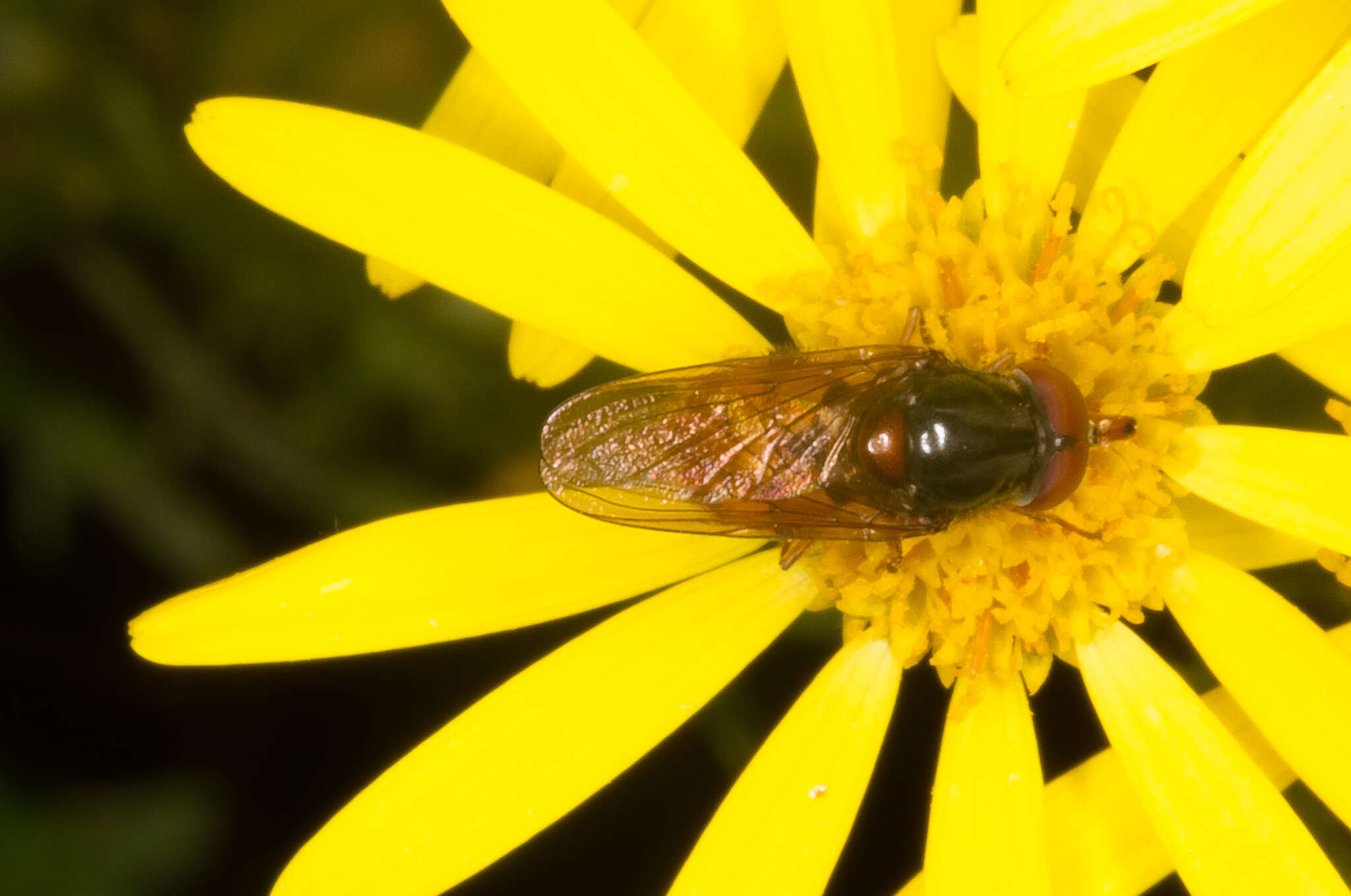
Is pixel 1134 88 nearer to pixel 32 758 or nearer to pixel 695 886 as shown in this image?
pixel 695 886

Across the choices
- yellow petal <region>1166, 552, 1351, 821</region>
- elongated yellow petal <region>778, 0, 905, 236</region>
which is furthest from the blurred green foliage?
yellow petal <region>1166, 552, 1351, 821</region>

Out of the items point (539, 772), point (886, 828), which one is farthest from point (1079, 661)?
point (539, 772)

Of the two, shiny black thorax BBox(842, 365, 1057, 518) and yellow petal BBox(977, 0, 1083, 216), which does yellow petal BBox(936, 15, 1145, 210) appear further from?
shiny black thorax BBox(842, 365, 1057, 518)

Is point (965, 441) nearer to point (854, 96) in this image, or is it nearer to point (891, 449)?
point (891, 449)

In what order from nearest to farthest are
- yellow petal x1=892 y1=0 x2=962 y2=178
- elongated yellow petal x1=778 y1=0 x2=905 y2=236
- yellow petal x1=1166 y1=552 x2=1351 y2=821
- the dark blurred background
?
yellow petal x1=1166 y1=552 x2=1351 y2=821 < elongated yellow petal x1=778 y1=0 x2=905 y2=236 < yellow petal x1=892 y1=0 x2=962 y2=178 < the dark blurred background

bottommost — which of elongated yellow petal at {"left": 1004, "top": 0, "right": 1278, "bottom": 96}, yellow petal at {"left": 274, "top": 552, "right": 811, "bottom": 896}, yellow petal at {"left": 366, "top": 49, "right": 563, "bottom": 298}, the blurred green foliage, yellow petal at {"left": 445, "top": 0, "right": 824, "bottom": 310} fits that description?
yellow petal at {"left": 274, "top": 552, "right": 811, "bottom": 896}

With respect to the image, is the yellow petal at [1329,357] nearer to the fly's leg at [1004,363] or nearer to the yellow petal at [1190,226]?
the yellow petal at [1190,226]
